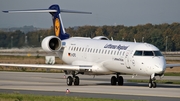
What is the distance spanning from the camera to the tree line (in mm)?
72750

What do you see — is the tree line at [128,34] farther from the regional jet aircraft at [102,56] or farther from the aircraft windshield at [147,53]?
the aircraft windshield at [147,53]

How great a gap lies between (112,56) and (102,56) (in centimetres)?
117

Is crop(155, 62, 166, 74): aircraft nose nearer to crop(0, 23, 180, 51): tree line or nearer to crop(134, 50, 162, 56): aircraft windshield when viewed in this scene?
crop(134, 50, 162, 56): aircraft windshield

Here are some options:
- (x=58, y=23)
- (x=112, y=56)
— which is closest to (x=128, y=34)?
(x=58, y=23)

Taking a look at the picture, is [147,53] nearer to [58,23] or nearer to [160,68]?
[160,68]

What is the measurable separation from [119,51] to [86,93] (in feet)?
20.7

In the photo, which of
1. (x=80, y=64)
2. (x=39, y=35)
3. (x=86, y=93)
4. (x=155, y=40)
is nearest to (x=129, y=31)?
(x=155, y=40)

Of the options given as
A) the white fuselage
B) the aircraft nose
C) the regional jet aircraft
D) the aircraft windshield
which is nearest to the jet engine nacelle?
the regional jet aircraft

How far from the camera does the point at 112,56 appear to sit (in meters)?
31.6

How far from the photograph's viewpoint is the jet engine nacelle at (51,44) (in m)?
35.7

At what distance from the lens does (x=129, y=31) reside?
300 ft

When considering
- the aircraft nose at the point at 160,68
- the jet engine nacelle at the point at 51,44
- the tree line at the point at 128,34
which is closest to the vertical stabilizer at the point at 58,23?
the jet engine nacelle at the point at 51,44

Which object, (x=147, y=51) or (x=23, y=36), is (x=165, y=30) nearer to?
(x=23, y=36)

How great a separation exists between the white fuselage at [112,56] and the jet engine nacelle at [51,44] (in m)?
0.69
